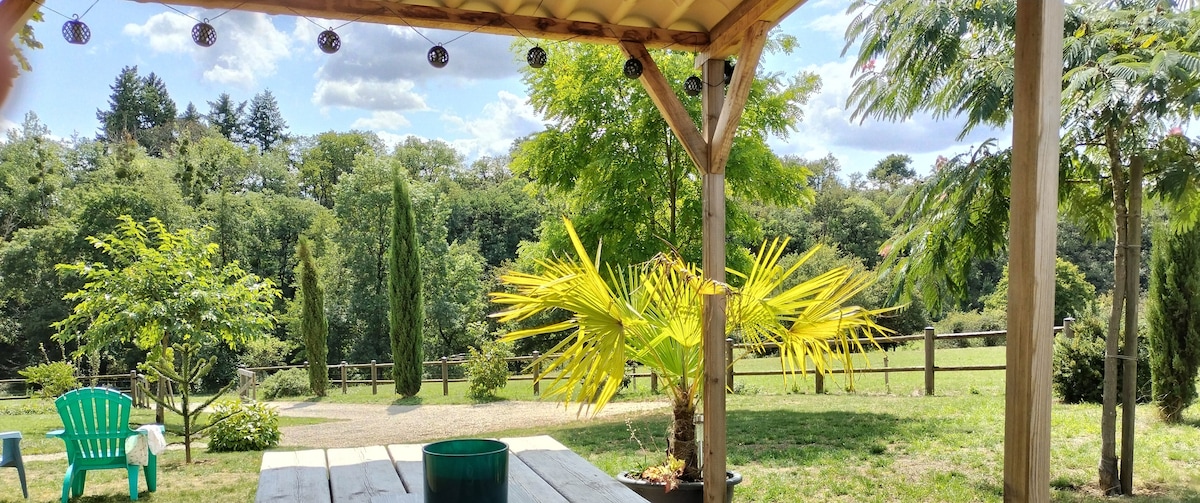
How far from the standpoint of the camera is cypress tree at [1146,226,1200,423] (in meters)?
5.84

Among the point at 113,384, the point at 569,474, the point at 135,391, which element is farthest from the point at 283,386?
the point at 569,474

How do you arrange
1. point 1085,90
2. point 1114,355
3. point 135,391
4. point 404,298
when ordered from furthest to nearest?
point 404,298 → point 135,391 → point 1114,355 → point 1085,90

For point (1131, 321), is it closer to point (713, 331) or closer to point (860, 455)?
point (860, 455)

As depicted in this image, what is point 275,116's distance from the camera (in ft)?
81.8

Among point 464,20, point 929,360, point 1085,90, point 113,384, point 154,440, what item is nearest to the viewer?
point 464,20

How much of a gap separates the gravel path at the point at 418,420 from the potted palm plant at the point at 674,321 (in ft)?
11.7

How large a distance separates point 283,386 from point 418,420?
17.9 ft

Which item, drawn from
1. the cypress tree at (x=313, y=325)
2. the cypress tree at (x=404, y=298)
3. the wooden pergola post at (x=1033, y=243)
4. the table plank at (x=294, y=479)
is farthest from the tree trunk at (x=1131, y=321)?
the cypress tree at (x=313, y=325)

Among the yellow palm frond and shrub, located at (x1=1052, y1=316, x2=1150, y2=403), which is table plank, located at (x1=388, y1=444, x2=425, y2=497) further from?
shrub, located at (x1=1052, y1=316, x2=1150, y2=403)

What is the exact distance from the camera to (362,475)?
164cm

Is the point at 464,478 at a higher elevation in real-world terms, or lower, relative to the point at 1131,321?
lower

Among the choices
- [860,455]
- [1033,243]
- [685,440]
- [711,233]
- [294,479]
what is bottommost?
[860,455]

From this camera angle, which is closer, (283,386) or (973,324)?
(283,386)

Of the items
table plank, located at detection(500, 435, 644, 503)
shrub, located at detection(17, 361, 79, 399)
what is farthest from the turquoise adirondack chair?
shrub, located at detection(17, 361, 79, 399)
